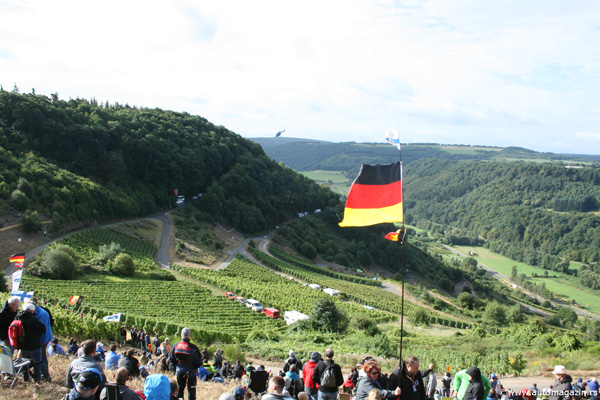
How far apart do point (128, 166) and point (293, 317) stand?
54191mm

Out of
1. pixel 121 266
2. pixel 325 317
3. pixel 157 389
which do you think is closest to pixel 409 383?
pixel 157 389

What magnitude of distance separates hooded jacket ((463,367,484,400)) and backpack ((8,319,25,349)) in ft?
32.7

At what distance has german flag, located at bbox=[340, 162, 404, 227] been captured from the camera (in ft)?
44.4

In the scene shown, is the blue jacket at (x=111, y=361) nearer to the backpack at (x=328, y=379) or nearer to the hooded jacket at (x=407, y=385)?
the backpack at (x=328, y=379)

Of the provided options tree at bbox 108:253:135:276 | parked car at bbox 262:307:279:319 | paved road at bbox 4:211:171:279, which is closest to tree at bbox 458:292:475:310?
parked car at bbox 262:307:279:319

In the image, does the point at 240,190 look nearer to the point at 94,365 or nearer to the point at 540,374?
the point at 540,374

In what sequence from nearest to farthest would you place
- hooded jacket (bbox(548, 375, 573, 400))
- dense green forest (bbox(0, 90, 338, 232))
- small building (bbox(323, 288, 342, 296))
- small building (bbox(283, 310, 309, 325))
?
hooded jacket (bbox(548, 375, 573, 400)), small building (bbox(283, 310, 309, 325)), small building (bbox(323, 288, 342, 296)), dense green forest (bbox(0, 90, 338, 232))

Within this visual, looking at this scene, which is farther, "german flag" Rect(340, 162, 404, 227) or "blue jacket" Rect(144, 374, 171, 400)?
"german flag" Rect(340, 162, 404, 227)

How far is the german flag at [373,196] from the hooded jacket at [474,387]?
16.8ft

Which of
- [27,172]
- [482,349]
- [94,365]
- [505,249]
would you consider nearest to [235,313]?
[482,349]

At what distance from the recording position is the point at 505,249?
190375 millimetres

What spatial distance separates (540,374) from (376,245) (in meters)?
80.8

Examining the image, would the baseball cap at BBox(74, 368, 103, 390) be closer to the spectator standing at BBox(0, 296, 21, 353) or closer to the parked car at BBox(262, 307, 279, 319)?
the spectator standing at BBox(0, 296, 21, 353)

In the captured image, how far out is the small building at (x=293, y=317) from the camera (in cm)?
3644
